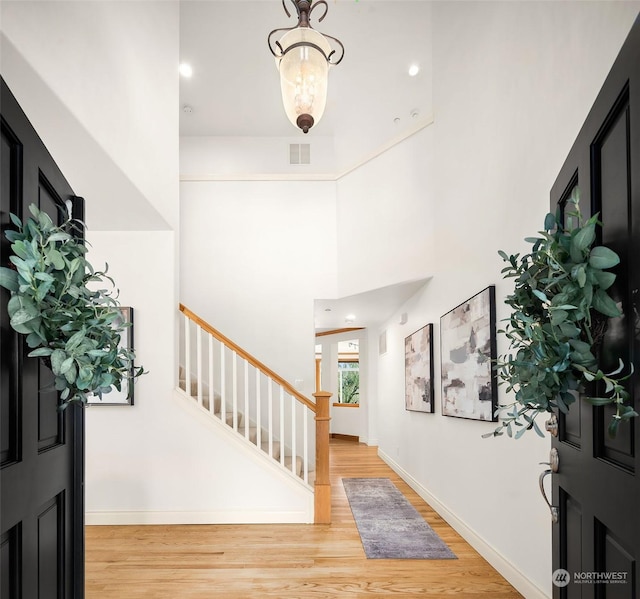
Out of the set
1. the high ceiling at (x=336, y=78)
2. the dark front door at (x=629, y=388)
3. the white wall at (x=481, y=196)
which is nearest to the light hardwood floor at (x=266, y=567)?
the white wall at (x=481, y=196)

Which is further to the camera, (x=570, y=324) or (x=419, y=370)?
(x=419, y=370)

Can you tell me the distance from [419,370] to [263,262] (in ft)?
7.71

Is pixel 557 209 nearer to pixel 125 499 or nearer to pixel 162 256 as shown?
pixel 162 256

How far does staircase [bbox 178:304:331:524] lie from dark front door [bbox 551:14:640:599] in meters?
2.93

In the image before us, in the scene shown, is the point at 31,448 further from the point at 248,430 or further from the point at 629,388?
the point at 248,430

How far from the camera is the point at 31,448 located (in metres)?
1.41

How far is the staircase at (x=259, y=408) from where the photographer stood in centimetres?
435

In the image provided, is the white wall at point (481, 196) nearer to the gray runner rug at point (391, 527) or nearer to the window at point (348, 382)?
the gray runner rug at point (391, 527)

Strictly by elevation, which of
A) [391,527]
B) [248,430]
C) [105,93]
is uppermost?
[105,93]

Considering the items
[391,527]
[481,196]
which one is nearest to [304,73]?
[481,196]

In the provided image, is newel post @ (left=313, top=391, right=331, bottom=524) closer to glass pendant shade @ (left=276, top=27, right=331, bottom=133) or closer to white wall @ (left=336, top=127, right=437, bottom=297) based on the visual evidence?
white wall @ (left=336, top=127, right=437, bottom=297)

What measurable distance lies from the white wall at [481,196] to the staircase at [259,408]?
113 cm

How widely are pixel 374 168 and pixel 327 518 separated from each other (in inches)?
147

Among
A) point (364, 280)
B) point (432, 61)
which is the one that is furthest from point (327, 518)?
point (432, 61)
